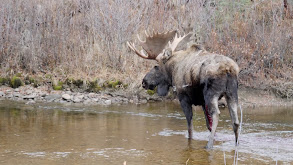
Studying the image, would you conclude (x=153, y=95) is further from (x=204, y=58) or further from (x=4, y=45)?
(x=204, y=58)

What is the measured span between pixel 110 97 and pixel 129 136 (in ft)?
22.9

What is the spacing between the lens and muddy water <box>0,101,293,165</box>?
8.09 meters

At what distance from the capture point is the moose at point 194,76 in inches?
338

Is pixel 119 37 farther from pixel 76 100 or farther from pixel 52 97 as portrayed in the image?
pixel 52 97

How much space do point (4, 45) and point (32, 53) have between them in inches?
48.7

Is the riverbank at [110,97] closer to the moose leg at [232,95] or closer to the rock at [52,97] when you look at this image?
the rock at [52,97]

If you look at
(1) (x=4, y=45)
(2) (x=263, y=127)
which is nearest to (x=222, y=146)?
(2) (x=263, y=127)

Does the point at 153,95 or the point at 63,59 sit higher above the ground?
the point at 63,59

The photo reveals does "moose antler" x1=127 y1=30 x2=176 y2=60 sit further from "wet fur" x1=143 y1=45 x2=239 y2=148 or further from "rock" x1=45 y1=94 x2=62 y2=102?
"rock" x1=45 y1=94 x2=62 y2=102

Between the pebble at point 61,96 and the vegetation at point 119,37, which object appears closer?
the pebble at point 61,96

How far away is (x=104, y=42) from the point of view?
63.2 ft

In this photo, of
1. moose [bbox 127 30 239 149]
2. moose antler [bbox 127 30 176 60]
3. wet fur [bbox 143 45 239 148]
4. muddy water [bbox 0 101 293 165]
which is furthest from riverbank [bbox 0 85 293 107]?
wet fur [bbox 143 45 239 148]

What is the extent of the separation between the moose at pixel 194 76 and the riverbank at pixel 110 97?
520cm

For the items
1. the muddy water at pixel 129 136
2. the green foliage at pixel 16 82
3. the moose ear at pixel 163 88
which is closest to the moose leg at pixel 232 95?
the muddy water at pixel 129 136
